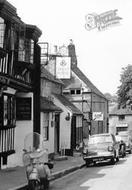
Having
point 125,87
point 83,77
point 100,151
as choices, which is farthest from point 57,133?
point 125,87

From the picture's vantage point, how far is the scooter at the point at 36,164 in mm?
13781

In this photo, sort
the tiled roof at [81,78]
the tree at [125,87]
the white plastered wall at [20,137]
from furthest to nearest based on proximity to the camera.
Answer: the tree at [125,87], the tiled roof at [81,78], the white plastered wall at [20,137]

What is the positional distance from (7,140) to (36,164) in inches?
292

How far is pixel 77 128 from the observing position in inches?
1684

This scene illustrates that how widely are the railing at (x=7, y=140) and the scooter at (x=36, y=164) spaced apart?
17.9ft

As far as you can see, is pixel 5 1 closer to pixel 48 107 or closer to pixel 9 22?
pixel 9 22

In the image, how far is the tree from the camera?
64.1 metres

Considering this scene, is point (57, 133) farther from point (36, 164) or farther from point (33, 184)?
point (33, 184)

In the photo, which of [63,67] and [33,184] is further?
[63,67]

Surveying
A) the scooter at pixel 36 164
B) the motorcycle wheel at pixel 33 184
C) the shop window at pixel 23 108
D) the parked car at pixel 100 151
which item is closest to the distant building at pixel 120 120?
the parked car at pixel 100 151

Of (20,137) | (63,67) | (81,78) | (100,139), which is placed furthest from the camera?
(81,78)

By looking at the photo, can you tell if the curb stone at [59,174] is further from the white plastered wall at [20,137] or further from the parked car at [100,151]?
the white plastered wall at [20,137]

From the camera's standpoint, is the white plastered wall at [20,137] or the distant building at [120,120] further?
the distant building at [120,120]

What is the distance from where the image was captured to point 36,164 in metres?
14.2
